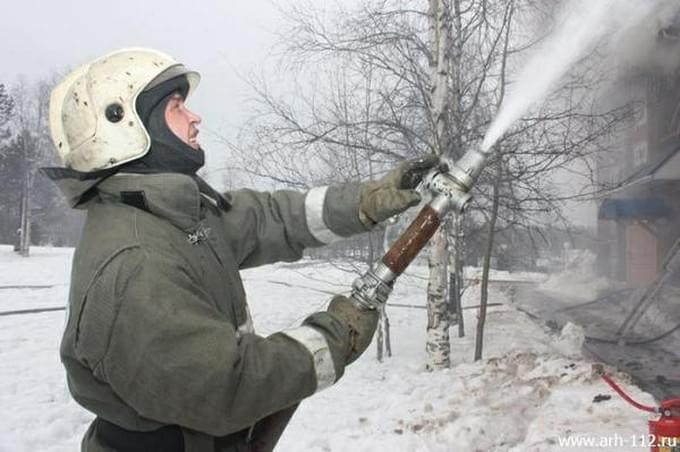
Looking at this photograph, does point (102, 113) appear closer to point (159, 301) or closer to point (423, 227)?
point (159, 301)

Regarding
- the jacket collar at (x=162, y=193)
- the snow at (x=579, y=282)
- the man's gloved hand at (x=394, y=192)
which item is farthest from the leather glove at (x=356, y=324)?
the snow at (x=579, y=282)

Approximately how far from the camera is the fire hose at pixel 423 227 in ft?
6.33

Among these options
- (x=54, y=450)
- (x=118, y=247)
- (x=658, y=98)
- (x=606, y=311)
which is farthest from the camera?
(x=658, y=98)

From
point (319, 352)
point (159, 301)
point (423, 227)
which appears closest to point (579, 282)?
point (423, 227)

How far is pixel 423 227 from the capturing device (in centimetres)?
209

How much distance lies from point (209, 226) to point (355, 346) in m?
0.70

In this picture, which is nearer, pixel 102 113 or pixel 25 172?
pixel 102 113

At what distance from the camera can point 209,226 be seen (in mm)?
2131

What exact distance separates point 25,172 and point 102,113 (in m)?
32.3

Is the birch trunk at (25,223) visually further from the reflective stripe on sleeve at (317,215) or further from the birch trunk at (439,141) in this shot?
the reflective stripe on sleeve at (317,215)

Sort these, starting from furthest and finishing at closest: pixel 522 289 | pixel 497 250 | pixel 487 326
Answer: pixel 522 289 → pixel 497 250 → pixel 487 326

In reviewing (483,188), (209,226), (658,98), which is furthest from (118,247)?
(658,98)

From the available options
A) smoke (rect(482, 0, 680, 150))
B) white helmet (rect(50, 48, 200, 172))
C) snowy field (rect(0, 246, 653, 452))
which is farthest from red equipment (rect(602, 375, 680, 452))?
white helmet (rect(50, 48, 200, 172))

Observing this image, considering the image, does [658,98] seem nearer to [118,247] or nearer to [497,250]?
A: [497,250]
